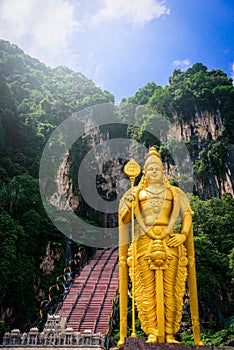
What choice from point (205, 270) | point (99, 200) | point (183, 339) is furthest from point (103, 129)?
point (183, 339)

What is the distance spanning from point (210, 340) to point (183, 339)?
64 cm

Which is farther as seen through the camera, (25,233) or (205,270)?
(25,233)

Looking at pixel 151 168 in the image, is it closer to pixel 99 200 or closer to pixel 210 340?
→ pixel 210 340

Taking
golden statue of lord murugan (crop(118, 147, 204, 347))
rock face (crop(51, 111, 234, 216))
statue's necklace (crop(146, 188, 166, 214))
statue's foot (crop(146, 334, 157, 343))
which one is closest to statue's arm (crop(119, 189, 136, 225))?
golden statue of lord murugan (crop(118, 147, 204, 347))

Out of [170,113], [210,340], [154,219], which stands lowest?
[210,340]

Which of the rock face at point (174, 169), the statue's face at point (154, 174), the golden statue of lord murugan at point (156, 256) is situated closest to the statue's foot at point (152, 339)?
the golden statue of lord murugan at point (156, 256)

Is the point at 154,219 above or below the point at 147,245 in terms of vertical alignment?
above

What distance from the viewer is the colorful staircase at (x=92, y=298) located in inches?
387

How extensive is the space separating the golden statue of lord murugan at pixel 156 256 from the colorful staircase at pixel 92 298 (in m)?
4.94

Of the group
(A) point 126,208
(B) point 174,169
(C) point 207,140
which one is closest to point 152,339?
(A) point 126,208

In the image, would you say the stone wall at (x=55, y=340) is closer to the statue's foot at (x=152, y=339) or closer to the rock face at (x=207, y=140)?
the statue's foot at (x=152, y=339)

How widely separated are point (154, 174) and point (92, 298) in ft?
22.7

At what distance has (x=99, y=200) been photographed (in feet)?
78.5

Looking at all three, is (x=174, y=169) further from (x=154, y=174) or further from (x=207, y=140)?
(x=154, y=174)
